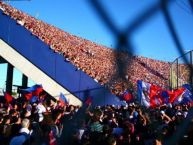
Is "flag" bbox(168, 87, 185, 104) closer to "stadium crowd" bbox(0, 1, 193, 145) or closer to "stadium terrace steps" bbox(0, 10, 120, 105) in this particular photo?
"stadium crowd" bbox(0, 1, 193, 145)

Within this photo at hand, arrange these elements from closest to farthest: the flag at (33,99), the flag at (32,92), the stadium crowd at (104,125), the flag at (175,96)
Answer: the stadium crowd at (104,125), the flag at (175,96), the flag at (33,99), the flag at (32,92)

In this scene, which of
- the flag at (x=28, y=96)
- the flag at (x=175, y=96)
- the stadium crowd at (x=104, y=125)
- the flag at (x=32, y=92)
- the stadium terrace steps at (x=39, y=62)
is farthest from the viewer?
the stadium terrace steps at (x=39, y=62)

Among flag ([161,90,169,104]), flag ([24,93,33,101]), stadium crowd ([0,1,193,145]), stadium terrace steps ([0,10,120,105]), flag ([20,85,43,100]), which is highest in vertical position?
stadium terrace steps ([0,10,120,105])

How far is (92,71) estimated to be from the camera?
21.0 meters

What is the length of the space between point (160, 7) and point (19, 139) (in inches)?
160

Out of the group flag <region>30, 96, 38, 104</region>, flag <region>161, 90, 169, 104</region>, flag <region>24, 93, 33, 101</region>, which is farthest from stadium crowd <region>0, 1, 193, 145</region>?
flag <region>24, 93, 33, 101</region>

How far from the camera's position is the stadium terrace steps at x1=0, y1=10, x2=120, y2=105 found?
64.8 ft

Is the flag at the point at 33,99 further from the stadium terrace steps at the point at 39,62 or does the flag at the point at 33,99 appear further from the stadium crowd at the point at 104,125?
the stadium terrace steps at the point at 39,62

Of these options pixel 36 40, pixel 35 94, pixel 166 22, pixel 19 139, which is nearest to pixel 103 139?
pixel 19 139

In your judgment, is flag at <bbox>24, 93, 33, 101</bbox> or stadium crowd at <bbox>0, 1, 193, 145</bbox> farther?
flag at <bbox>24, 93, 33, 101</bbox>

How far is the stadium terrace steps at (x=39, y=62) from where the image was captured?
19750mm

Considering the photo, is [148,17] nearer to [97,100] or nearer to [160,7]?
[160,7]

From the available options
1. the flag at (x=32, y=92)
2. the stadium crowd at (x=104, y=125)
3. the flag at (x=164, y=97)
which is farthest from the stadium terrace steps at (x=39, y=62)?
the stadium crowd at (x=104, y=125)

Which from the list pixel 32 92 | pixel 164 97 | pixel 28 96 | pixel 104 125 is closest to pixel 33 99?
pixel 28 96
